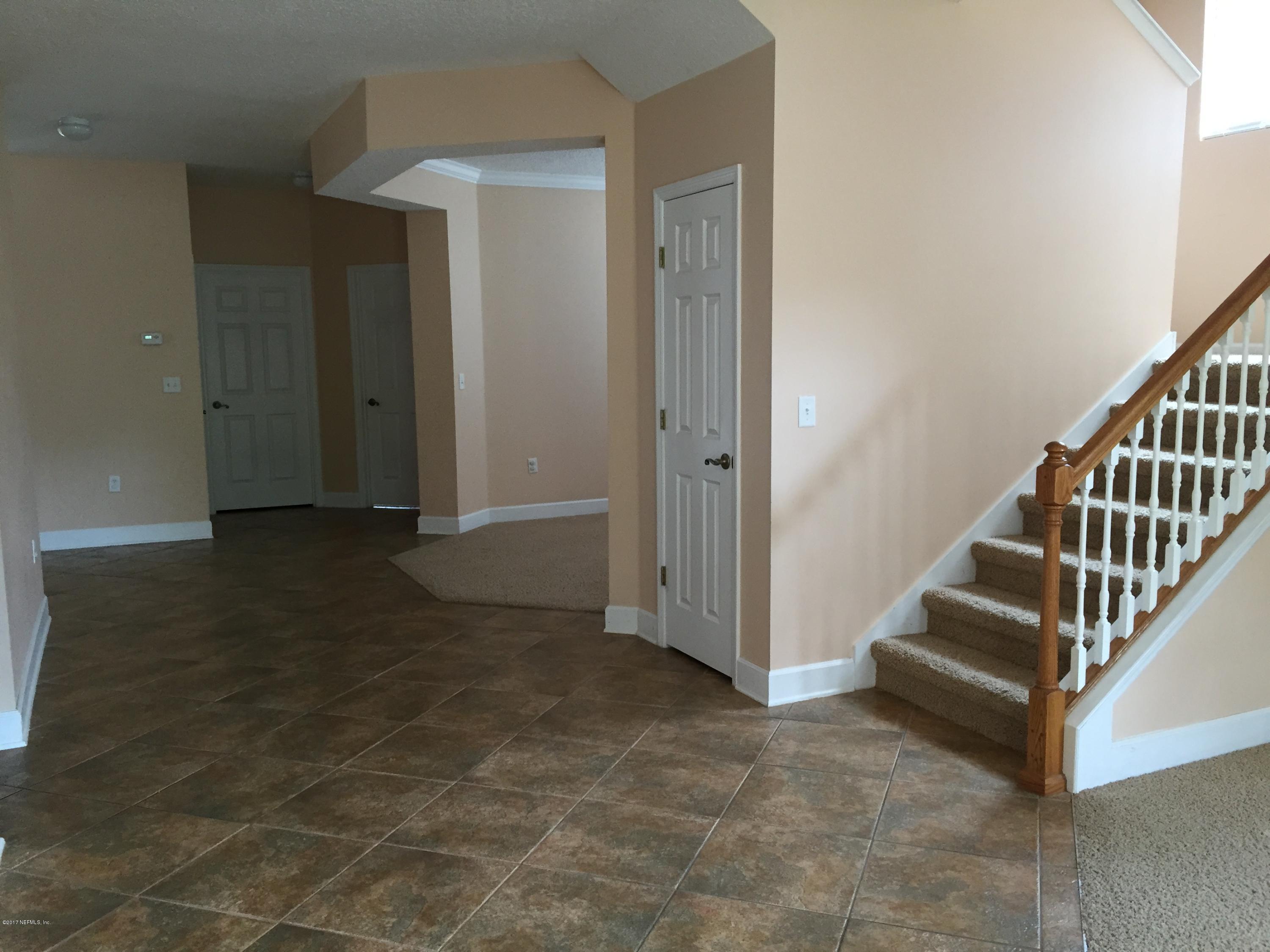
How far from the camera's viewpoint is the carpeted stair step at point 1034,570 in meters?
3.36

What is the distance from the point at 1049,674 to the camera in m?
2.89

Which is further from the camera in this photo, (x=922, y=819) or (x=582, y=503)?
(x=582, y=503)

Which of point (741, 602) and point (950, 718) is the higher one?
point (741, 602)

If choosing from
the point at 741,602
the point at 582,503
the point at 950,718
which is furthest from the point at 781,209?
the point at 582,503

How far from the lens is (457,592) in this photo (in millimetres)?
5449

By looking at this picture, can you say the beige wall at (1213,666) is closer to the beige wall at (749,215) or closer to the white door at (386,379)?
the beige wall at (749,215)

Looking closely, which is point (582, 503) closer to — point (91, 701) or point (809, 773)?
point (91, 701)

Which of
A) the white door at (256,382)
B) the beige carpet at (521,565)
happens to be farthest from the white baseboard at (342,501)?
the beige carpet at (521,565)

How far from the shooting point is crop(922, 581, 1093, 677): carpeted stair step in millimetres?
3387

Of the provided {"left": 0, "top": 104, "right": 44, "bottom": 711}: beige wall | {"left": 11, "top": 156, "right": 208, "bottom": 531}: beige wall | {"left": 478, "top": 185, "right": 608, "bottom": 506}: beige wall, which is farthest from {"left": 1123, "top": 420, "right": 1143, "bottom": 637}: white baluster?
{"left": 11, "top": 156, "right": 208, "bottom": 531}: beige wall

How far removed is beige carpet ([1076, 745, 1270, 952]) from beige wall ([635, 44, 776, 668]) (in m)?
1.35

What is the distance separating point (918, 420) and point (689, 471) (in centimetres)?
97

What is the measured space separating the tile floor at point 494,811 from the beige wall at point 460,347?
2.81m

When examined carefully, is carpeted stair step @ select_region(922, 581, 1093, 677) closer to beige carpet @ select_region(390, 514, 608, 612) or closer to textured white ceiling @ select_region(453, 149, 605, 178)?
beige carpet @ select_region(390, 514, 608, 612)
